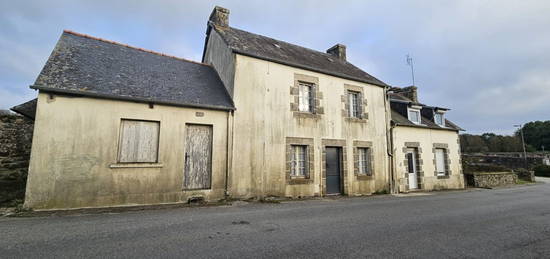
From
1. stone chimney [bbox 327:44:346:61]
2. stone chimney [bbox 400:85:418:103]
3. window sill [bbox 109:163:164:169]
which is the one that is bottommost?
window sill [bbox 109:163:164:169]

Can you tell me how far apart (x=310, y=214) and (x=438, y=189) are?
1048 cm

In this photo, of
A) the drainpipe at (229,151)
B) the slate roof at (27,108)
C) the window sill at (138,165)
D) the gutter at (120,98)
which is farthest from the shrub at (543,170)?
the slate roof at (27,108)

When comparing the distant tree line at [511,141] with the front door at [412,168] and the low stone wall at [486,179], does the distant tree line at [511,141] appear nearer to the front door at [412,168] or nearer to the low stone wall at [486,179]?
the low stone wall at [486,179]

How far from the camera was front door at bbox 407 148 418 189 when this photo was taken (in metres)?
12.7

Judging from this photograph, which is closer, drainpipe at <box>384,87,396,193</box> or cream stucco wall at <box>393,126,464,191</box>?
drainpipe at <box>384,87,396,193</box>

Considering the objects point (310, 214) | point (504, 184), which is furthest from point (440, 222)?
point (504, 184)

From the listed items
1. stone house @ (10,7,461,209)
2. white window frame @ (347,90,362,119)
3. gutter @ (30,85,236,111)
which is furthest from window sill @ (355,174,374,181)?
gutter @ (30,85,236,111)

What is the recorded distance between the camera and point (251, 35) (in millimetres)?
12023

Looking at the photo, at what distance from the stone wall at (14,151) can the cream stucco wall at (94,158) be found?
7.43 ft

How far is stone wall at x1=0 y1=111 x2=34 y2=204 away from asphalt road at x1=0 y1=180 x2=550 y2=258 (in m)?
3.64

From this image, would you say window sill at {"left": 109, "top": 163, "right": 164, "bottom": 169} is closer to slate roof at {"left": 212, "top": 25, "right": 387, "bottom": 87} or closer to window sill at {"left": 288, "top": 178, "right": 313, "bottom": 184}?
window sill at {"left": 288, "top": 178, "right": 313, "bottom": 184}

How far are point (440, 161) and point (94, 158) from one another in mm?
15653

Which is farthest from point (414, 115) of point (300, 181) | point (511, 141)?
point (511, 141)

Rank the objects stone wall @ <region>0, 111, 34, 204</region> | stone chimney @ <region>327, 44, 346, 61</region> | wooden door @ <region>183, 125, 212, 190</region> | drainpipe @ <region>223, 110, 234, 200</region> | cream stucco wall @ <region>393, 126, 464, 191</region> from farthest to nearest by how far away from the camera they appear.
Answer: stone chimney @ <region>327, 44, 346, 61</region>
cream stucco wall @ <region>393, 126, 464, 191</region>
drainpipe @ <region>223, 110, 234, 200</region>
wooden door @ <region>183, 125, 212, 190</region>
stone wall @ <region>0, 111, 34, 204</region>
